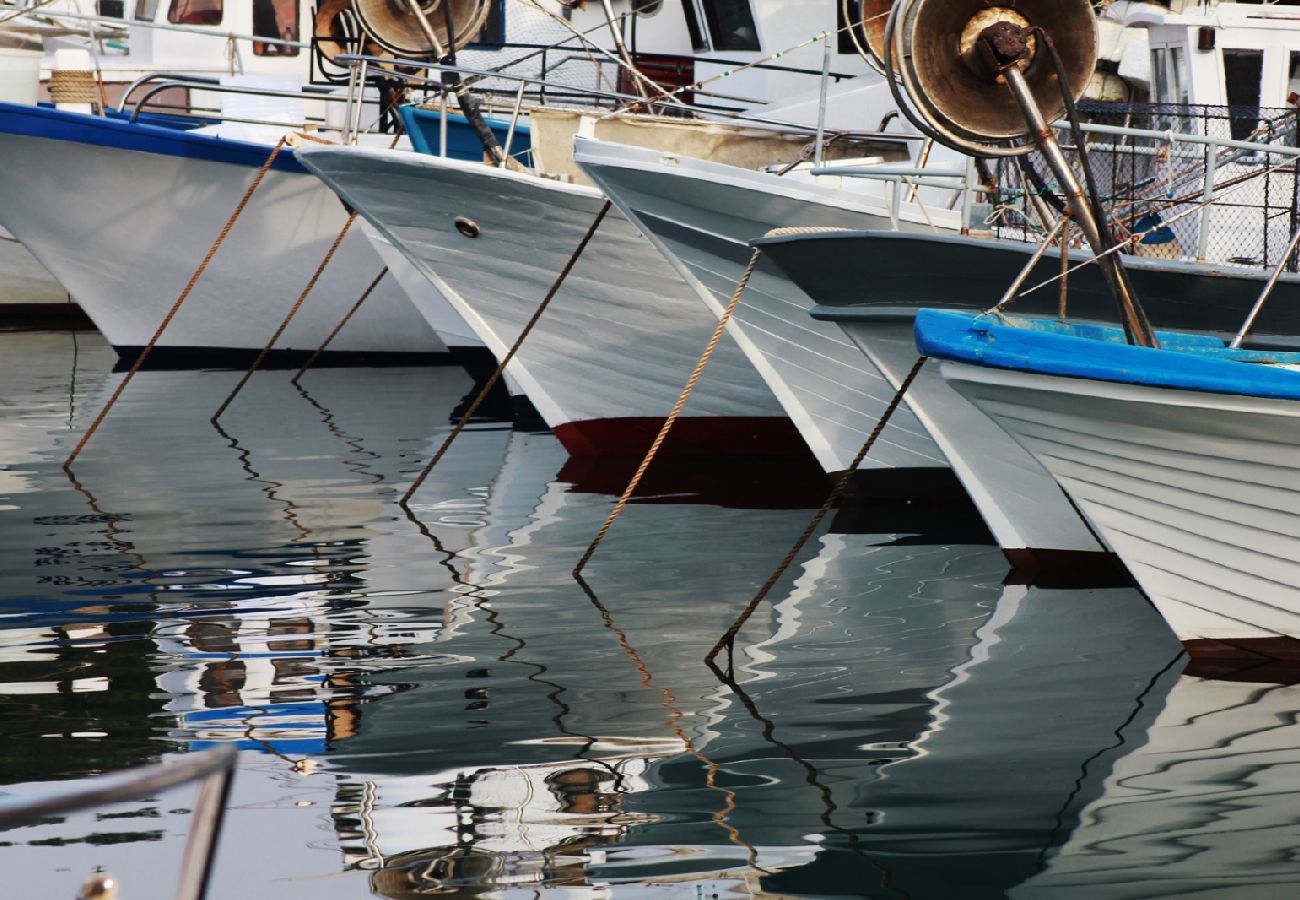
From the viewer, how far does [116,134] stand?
16453mm

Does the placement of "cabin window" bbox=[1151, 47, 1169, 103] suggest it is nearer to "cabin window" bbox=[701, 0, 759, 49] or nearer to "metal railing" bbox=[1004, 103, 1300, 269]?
"metal railing" bbox=[1004, 103, 1300, 269]

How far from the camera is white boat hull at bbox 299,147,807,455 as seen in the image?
11.2 metres

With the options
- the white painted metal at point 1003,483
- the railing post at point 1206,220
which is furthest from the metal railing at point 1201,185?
the white painted metal at point 1003,483

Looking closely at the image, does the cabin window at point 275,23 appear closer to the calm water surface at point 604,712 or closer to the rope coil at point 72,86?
the rope coil at point 72,86

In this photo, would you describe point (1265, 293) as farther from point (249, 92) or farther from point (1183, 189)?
point (249, 92)

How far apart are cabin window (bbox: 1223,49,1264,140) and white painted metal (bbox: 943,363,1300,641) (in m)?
4.22

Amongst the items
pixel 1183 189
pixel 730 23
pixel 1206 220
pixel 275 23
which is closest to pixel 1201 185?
pixel 1183 189

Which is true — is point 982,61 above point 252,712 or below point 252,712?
above

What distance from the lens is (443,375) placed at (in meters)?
17.7

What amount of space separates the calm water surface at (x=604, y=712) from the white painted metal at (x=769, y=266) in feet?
1.81

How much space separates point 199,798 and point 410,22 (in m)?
10.4

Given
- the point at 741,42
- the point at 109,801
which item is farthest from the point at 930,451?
the point at 741,42

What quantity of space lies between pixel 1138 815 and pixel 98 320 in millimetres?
15051

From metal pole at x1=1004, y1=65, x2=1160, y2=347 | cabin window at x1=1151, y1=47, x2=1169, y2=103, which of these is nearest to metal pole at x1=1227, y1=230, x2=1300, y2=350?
metal pole at x1=1004, y1=65, x2=1160, y2=347
